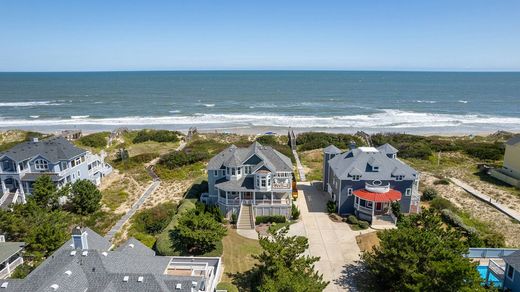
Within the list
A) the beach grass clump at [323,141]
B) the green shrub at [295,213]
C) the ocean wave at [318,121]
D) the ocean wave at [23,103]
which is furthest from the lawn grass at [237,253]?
the ocean wave at [23,103]

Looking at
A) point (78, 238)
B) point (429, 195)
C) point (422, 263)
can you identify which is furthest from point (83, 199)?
point (429, 195)

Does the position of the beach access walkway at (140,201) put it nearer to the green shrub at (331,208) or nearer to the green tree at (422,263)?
the green shrub at (331,208)

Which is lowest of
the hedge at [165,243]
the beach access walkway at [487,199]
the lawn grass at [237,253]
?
the lawn grass at [237,253]

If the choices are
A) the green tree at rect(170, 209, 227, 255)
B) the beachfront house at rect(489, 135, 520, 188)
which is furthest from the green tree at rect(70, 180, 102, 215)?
the beachfront house at rect(489, 135, 520, 188)

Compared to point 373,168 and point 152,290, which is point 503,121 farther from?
point 152,290

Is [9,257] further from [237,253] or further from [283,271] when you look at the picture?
[283,271]

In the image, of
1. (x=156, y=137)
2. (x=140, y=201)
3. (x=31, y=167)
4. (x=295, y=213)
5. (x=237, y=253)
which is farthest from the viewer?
(x=156, y=137)
